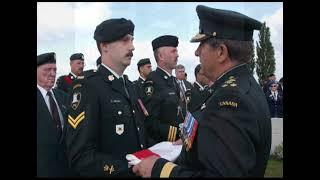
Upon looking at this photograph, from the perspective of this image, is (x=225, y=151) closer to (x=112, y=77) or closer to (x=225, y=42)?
(x=225, y=42)

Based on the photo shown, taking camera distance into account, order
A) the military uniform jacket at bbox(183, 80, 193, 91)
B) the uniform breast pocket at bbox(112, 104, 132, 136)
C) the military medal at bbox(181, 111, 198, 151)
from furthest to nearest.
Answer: the military uniform jacket at bbox(183, 80, 193, 91) < the uniform breast pocket at bbox(112, 104, 132, 136) < the military medal at bbox(181, 111, 198, 151)

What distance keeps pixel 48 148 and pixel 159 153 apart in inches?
51.0

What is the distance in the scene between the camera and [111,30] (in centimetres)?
315

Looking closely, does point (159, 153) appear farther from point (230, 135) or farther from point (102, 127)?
point (230, 135)

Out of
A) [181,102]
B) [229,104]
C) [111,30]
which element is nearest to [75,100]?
[111,30]

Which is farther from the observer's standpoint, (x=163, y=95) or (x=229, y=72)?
(x=163, y=95)

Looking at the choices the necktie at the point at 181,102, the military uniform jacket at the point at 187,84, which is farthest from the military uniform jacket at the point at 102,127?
the military uniform jacket at the point at 187,84

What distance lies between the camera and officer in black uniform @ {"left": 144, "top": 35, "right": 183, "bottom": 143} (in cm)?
512

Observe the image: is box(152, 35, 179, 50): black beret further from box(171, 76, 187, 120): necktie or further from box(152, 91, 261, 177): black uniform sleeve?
box(152, 91, 261, 177): black uniform sleeve

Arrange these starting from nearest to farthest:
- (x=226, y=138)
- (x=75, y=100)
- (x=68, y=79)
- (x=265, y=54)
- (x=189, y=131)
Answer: (x=226, y=138) → (x=189, y=131) → (x=75, y=100) → (x=68, y=79) → (x=265, y=54)

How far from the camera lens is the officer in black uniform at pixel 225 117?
1931 millimetres

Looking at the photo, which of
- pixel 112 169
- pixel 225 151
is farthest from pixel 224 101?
pixel 112 169

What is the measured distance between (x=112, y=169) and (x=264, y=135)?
117 centimetres

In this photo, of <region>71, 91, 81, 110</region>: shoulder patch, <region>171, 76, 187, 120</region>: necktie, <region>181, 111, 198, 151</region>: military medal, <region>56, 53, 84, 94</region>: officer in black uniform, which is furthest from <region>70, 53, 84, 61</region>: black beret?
<region>171, 76, 187, 120</region>: necktie
